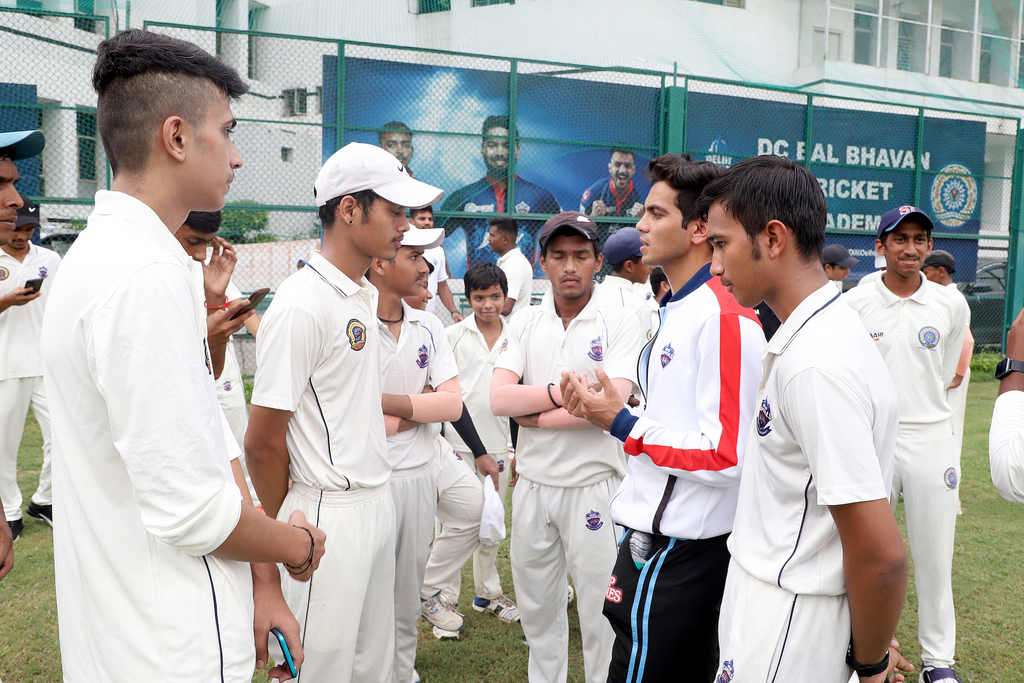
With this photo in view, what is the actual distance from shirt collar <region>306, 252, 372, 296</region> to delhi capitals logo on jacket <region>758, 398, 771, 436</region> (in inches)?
56.7

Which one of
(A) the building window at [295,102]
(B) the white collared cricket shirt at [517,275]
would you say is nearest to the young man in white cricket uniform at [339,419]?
(B) the white collared cricket shirt at [517,275]

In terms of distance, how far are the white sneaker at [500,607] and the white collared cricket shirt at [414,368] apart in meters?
1.41

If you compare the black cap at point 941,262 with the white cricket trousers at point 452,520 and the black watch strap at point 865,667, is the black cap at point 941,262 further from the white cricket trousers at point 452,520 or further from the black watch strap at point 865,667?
the black watch strap at point 865,667

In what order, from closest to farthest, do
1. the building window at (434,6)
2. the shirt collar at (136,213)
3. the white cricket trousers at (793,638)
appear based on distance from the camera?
1. the shirt collar at (136,213)
2. the white cricket trousers at (793,638)
3. the building window at (434,6)

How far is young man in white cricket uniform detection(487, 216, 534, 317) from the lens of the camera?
733cm

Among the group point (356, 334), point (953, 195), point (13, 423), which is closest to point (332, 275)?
point (356, 334)

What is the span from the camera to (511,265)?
24.2 ft

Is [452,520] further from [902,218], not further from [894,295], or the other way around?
[902,218]

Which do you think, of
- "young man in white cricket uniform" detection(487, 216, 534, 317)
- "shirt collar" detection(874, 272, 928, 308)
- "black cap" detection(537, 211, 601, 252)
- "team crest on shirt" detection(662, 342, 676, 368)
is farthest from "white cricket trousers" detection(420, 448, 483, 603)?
"young man in white cricket uniform" detection(487, 216, 534, 317)

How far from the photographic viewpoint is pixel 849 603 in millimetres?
1856

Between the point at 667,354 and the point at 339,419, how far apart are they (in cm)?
112

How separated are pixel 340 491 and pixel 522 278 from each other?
16.3ft

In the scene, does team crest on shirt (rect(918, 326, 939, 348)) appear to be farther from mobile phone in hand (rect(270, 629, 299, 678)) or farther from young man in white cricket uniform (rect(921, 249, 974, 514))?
mobile phone in hand (rect(270, 629, 299, 678))

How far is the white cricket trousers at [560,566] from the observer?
3404 millimetres
